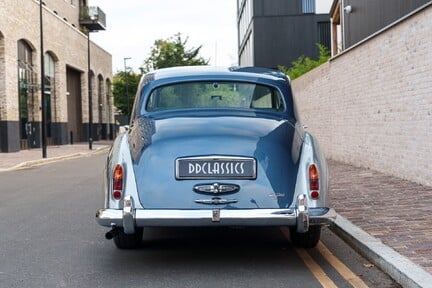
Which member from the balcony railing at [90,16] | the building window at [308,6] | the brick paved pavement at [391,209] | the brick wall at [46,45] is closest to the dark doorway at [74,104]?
the brick wall at [46,45]

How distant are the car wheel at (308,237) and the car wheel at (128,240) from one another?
1.68 meters

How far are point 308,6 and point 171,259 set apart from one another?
119 feet

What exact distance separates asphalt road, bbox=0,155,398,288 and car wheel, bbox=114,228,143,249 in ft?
0.31

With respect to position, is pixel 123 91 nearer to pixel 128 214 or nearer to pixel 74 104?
pixel 74 104

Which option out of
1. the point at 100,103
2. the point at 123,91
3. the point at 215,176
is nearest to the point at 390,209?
the point at 215,176

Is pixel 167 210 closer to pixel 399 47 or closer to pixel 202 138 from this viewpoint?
pixel 202 138

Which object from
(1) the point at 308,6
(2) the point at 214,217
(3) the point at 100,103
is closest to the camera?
(2) the point at 214,217

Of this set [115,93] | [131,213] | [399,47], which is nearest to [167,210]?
[131,213]

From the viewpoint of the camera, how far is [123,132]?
259 inches

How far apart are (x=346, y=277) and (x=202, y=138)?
1822 mm

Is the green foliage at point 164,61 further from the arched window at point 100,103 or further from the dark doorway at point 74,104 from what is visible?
the dark doorway at point 74,104

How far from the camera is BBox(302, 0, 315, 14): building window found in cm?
4031

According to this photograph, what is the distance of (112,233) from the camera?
6230 millimetres

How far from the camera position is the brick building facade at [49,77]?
32062 millimetres
